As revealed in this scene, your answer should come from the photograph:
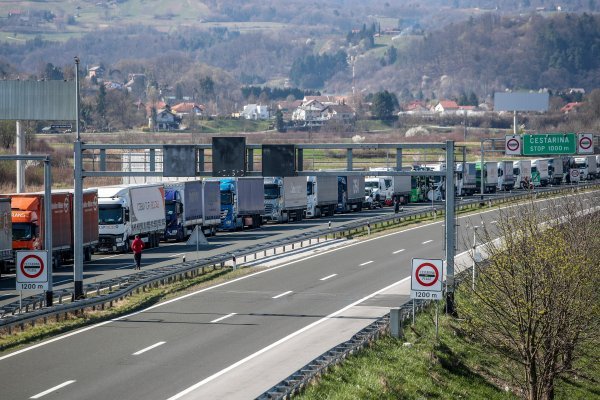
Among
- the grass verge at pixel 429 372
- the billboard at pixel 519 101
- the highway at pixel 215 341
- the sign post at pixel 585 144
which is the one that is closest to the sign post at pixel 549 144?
the sign post at pixel 585 144

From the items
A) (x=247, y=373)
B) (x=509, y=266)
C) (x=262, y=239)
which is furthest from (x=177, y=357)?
(x=262, y=239)

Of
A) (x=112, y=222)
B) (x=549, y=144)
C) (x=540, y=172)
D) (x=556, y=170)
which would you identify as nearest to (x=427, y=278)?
(x=112, y=222)

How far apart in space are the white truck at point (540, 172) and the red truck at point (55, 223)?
68557mm

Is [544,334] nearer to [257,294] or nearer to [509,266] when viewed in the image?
[509,266]

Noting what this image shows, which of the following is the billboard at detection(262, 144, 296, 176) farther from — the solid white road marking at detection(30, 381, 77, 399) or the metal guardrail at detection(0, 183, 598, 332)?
the solid white road marking at detection(30, 381, 77, 399)

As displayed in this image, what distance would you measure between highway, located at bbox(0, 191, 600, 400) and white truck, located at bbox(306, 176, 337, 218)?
1209 inches

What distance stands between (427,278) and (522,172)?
83.0 meters

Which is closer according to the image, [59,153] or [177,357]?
[177,357]

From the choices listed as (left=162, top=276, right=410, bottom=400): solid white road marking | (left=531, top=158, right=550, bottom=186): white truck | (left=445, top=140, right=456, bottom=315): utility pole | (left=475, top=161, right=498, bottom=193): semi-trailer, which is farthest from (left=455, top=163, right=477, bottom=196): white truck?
(left=445, top=140, right=456, bottom=315): utility pole

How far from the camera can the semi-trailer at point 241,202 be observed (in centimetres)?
6656

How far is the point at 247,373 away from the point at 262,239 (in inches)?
1397

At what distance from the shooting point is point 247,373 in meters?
25.6

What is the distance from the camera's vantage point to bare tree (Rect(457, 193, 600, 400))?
93.3ft

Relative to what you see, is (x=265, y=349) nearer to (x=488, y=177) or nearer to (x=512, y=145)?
(x=512, y=145)
